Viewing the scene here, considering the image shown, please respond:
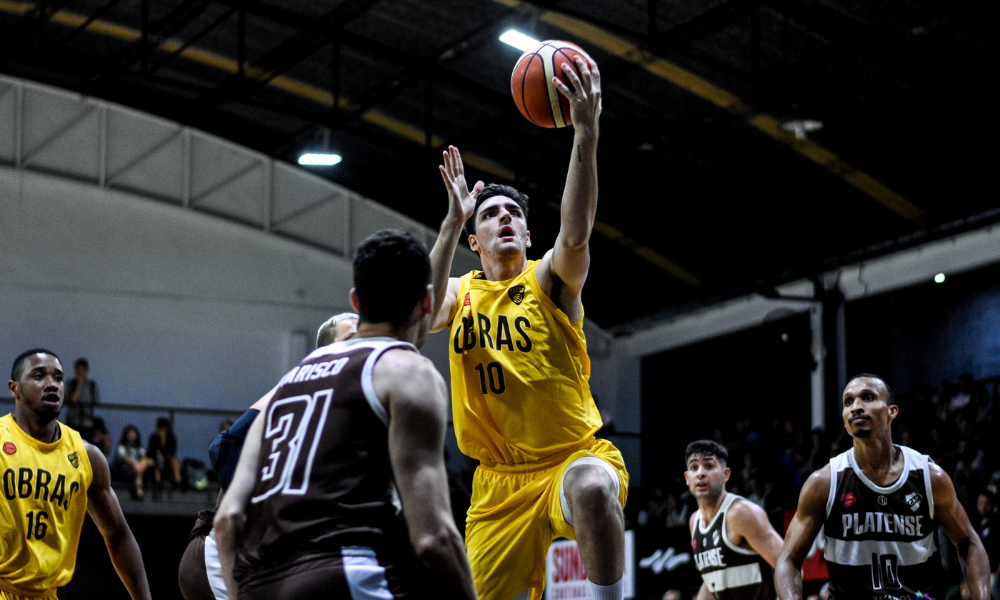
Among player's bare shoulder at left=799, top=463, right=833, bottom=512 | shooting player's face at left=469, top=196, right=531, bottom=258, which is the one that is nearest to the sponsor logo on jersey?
shooting player's face at left=469, top=196, right=531, bottom=258

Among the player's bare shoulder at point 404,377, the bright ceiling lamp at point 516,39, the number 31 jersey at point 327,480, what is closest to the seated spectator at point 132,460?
the bright ceiling lamp at point 516,39

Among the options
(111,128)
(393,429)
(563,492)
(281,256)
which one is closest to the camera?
(393,429)

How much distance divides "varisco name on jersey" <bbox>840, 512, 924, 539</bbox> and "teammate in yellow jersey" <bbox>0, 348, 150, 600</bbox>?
4145 millimetres

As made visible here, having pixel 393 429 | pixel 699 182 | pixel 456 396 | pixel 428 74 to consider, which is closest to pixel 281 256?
pixel 428 74

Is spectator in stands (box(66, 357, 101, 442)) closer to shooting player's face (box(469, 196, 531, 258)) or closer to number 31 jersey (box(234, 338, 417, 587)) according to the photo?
shooting player's face (box(469, 196, 531, 258))

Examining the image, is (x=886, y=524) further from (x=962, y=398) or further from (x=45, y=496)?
(x=962, y=398)

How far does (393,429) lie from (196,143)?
69.3 ft

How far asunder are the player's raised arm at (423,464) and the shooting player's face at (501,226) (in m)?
2.35

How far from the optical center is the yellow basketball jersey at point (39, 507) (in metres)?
6.57

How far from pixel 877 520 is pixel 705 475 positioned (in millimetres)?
2511

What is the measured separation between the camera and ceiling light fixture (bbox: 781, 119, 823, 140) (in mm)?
17609

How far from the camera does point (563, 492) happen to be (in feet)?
17.8

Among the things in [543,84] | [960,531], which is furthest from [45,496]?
[960,531]

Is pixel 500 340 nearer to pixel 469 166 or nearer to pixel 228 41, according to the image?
pixel 228 41
